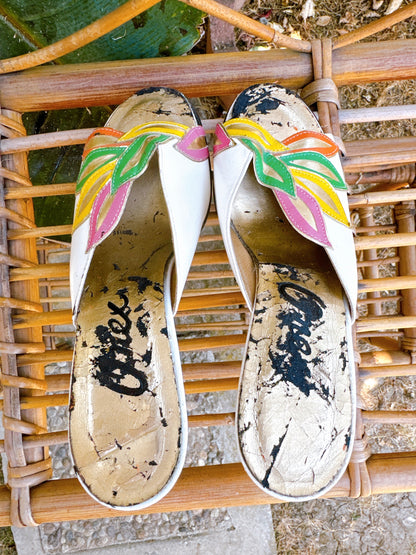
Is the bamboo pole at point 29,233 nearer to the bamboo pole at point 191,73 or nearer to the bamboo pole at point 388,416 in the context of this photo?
the bamboo pole at point 191,73

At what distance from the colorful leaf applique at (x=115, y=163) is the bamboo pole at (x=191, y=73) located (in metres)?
0.06

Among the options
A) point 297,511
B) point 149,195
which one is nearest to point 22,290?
point 149,195

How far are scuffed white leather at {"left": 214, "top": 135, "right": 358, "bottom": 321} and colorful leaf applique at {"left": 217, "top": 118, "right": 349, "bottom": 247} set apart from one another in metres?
0.01

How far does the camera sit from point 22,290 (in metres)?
0.70

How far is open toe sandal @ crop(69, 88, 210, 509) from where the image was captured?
0.57m

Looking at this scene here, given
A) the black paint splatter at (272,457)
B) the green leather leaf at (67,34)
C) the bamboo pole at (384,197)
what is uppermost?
the green leather leaf at (67,34)

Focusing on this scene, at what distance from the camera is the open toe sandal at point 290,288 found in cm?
58

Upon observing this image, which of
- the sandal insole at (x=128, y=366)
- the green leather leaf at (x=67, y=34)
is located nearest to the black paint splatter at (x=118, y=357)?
the sandal insole at (x=128, y=366)

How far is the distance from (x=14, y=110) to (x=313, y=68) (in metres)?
0.41

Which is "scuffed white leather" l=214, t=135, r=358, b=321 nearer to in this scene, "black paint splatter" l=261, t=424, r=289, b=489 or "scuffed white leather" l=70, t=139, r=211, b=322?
"scuffed white leather" l=70, t=139, r=211, b=322

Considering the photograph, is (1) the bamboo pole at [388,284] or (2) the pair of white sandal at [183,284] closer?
(2) the pair of white sandal at [183,284]

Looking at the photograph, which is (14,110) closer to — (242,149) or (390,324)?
(242,149)

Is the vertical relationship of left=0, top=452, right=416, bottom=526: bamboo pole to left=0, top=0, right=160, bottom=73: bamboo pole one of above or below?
below

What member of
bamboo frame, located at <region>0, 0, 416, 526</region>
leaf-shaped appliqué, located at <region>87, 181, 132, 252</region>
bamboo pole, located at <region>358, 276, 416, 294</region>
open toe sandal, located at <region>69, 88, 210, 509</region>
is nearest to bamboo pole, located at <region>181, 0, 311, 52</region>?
bamboo frame, located at <region>0, 0, 416, 526</region>
